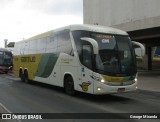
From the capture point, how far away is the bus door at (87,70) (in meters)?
14.4

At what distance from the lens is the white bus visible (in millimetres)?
14180

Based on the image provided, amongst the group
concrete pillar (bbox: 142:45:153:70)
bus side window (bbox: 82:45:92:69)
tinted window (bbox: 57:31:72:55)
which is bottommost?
concrete pillar (bbox: 142:45:153:70)

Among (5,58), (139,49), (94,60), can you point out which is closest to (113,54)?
(94,60)

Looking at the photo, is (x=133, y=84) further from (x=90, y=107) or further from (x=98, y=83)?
(x=90, y=107)

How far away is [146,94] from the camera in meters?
18.3

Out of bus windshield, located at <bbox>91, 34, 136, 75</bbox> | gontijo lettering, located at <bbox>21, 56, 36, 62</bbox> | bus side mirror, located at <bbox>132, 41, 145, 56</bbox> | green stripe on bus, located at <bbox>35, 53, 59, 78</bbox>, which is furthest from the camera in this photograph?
gontijo lettering, located at <bbox>21, 56, 36, 62</bbox>

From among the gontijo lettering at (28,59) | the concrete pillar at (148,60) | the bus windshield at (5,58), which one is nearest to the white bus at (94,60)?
the gontijo lettering at (28,59)

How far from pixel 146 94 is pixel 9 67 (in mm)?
25802

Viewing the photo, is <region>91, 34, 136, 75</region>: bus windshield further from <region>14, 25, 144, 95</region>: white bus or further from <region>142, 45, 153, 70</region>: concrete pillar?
<region>142, 45, 153, 70</region>: concrete pillar

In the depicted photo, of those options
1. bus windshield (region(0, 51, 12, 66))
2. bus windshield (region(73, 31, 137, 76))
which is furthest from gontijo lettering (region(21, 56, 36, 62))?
bus windshield (region(0, 51, 12, 66))

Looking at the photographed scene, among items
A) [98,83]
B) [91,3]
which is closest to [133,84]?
[98,83]

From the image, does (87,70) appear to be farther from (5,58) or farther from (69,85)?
(5,58)

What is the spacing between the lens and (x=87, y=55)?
14.7m

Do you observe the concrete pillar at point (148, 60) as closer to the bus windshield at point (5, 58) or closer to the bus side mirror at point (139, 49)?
the bus windshield at point (5, 58)
